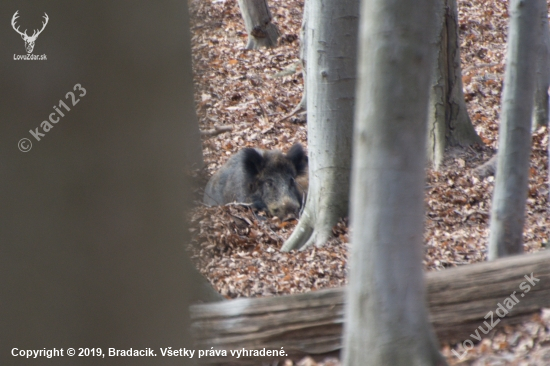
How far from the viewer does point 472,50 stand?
15.8 meters

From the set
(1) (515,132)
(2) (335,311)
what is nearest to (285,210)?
(1) (515,132)

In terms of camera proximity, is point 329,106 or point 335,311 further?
point 329,106

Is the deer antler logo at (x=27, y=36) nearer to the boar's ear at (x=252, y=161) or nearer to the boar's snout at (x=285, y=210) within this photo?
the boar's snout at (x=285, y=210)

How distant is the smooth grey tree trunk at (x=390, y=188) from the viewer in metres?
3.14

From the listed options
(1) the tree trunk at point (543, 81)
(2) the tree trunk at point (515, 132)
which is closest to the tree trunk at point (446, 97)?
(1) the tree trunk at point (543, 81)

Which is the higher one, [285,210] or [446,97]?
[446,97]

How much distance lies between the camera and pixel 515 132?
607 centimetres

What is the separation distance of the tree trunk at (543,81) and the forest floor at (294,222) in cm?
45

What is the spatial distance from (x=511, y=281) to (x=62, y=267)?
15.6 ft

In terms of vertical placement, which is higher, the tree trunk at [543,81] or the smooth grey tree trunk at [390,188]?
the tree trunk at [543,81]

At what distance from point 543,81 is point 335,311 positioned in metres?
9.21

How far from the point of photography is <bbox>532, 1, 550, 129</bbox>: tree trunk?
1134 centimetres

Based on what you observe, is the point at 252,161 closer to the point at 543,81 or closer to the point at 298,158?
the point at 298,158

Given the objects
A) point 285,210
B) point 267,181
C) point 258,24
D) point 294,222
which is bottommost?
point 294,222
